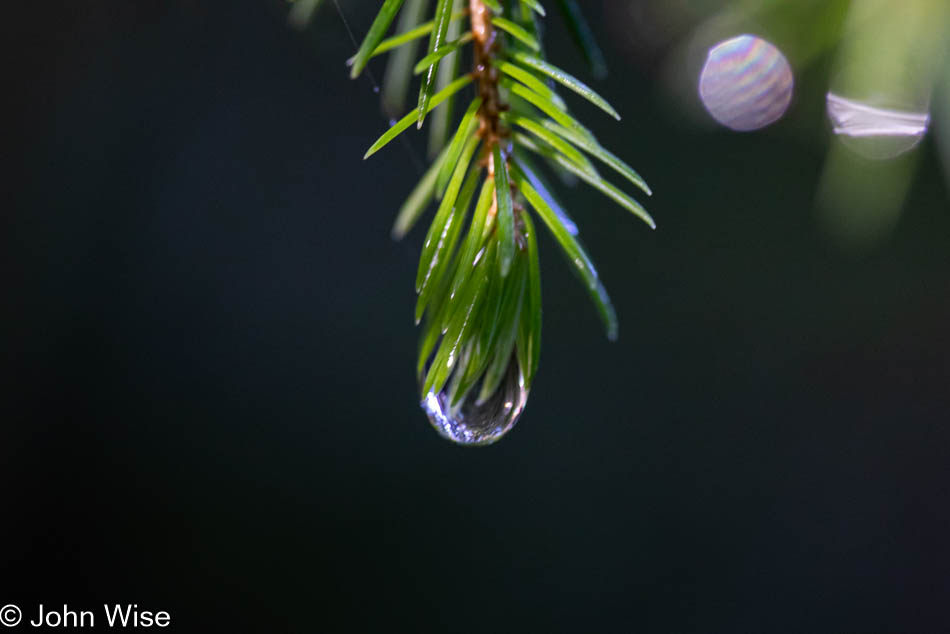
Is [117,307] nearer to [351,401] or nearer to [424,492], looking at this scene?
[351,401]

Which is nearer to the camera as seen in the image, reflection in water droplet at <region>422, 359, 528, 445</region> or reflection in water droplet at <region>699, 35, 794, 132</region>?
reflection in water droplet at <region>422, 359, 528, 445</region>

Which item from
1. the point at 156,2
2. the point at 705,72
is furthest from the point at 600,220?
the point at 156,2

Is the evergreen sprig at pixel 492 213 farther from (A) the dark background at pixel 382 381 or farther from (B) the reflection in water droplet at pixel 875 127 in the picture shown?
(A) the dark background at pixel 382 381

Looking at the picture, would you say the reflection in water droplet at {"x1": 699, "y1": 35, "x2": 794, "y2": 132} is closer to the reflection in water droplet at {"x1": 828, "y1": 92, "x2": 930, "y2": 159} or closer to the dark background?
the reflection in water droplet at {"x1": 828, "y1": 92, "x2": 930, "y2": 159}

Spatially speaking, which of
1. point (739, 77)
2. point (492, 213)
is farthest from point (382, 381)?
point (492, 213)

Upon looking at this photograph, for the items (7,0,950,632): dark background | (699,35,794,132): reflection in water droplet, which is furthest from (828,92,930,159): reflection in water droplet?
(7,0,950,632): dark background

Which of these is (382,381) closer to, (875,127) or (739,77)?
(739,77)
